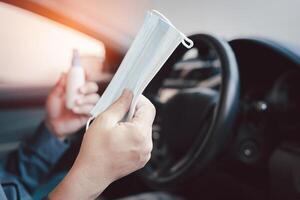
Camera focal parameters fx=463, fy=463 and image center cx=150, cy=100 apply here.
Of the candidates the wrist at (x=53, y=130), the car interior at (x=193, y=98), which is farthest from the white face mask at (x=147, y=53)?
the wrist at (x=53, y=130)

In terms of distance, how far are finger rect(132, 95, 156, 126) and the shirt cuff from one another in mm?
491

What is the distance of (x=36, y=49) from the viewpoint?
1813 millimetres

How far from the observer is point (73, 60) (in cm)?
105

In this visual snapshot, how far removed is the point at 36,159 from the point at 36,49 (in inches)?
29.5

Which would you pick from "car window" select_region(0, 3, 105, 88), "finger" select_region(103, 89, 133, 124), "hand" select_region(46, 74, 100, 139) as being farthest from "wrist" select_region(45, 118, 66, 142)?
"finger" select_region(103, 89, 133, 124)

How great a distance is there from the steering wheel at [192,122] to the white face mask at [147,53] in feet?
1.15

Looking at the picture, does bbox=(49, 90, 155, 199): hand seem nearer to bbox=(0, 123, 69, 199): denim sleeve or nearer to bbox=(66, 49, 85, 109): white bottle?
bbox=(66, 49, 85, 109): white bottle

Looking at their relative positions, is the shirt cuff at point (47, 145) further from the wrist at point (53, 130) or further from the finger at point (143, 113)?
the finger at point (143, 113)

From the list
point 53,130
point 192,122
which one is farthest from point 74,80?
point 192,122

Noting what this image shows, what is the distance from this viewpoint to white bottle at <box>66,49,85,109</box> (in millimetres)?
1029

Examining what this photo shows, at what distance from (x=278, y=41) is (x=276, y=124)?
0.63 feet

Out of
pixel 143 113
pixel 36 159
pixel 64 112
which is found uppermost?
pixel 143 113

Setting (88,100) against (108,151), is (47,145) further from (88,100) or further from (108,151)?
(108,151)

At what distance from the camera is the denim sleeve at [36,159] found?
3.78ft
